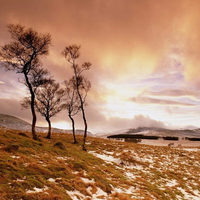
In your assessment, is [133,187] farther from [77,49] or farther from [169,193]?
[77,49]

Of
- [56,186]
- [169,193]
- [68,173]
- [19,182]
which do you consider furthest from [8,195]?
[169,193]

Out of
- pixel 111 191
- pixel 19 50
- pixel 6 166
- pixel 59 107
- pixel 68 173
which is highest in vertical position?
pixel 19 50

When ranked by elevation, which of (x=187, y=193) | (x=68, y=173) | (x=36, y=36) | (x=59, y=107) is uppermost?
(x=36, y=36)

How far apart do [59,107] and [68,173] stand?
30.0m

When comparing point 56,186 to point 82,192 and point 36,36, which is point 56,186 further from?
point 36,36

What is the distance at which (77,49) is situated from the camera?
30.3m

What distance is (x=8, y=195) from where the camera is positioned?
6.79 m

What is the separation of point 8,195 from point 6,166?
3.30m

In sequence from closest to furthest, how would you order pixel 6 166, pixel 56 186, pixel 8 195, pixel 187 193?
pixel 8 195 < pixel 56 186 < pixel 6 166 < pixel 187 193

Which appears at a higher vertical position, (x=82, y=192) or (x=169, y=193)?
(x=82, y=192)

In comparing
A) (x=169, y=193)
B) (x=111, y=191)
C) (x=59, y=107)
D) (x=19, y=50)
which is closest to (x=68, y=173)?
(x=111, y=191)

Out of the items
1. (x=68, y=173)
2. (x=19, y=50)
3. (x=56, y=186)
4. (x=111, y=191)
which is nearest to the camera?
(x=56, y=186)

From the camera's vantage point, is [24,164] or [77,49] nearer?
[24,164]

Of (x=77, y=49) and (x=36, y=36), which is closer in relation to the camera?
(x=36, y=36)
